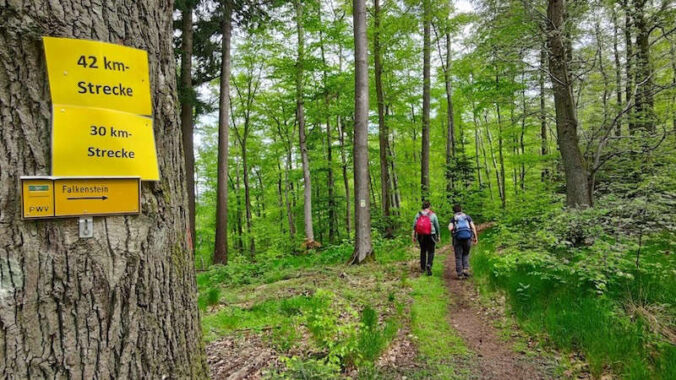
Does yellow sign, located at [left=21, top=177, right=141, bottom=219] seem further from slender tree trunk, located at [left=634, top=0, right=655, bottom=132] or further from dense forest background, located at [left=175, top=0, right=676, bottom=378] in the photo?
slender tree trunk, located at [left=634, top=0, right=655, bottom=132]

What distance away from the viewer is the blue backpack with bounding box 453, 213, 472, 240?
6918 millimetres

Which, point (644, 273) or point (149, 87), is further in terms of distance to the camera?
point (644, 273)

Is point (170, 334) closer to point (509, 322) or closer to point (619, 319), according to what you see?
point (619, 319)

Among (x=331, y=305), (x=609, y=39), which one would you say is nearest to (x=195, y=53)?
(x=331, y=305)

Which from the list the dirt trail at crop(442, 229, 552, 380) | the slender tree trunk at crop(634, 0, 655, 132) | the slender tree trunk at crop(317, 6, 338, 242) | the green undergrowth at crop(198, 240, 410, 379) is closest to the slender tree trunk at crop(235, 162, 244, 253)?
the slender tree trunk at crop(317, 6, 338, 242)

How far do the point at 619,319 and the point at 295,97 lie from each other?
495 inches

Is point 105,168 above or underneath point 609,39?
underneath

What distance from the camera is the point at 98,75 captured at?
4.27 ft

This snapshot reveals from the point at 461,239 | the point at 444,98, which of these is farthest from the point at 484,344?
the point at 444,98

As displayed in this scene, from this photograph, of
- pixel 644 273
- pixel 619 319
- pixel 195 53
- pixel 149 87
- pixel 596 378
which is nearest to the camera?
pixel 149 87

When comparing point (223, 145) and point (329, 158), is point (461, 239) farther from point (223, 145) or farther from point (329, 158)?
point (329, 158)

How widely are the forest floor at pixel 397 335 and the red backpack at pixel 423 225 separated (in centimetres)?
112

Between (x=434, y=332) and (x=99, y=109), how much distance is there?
4225 mm

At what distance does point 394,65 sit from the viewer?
44.1ft
